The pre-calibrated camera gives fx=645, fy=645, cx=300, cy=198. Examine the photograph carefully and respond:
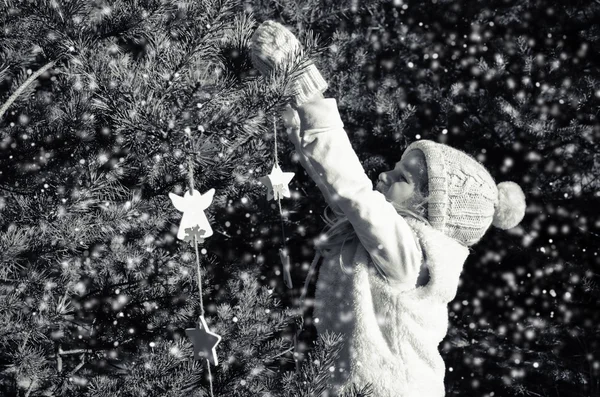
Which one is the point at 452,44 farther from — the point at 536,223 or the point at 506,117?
the point at 536,223

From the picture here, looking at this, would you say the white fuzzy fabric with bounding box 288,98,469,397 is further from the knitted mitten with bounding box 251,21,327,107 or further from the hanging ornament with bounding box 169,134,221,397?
the hanging ornament with bounding box 169,134,221,397

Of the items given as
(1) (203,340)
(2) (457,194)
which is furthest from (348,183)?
(1) (203,340)

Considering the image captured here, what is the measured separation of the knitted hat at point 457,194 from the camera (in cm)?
122

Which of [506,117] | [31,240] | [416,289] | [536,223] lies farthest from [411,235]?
Result: [536,223]

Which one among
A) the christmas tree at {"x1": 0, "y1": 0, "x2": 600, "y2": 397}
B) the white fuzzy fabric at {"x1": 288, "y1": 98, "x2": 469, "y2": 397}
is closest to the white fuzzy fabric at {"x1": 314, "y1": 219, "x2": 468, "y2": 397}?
the white fuzzy fabric at {"x1": 288, "y1": 98, "x2": 469, "y2": 397}

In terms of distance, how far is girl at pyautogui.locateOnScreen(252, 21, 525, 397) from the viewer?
3.62 ft

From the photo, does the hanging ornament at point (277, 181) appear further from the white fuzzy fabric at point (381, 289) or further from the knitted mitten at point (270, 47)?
the knitted mitten at point (270, 47)

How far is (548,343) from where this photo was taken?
2041 mm

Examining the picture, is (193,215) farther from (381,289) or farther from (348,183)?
(381,289)

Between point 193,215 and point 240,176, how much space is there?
15.8 inches

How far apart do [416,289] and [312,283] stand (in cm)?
76

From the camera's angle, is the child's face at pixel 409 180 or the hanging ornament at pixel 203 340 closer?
the hanging ornament at pixel 203 340

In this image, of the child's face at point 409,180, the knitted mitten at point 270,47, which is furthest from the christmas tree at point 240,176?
the child's face at point 409,180

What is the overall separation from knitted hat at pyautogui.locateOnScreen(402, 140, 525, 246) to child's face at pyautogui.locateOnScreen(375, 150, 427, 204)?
0.02 m
